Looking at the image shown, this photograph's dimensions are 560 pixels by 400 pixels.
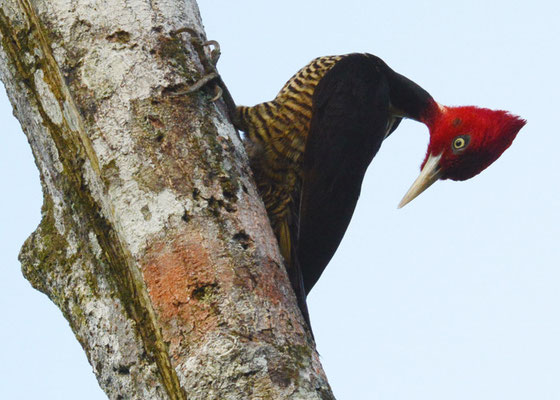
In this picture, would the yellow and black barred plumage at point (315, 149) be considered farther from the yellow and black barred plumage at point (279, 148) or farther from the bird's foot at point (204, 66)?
the bird's foot at point (204, 66)

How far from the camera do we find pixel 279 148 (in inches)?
144

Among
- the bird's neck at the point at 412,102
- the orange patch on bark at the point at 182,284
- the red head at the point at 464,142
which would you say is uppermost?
the bird's neck at the point at 412,102

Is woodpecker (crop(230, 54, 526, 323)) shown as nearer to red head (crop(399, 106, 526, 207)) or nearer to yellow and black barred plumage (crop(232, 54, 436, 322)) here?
yellow and black barred plumage (crop(232, 54, 436, 322))

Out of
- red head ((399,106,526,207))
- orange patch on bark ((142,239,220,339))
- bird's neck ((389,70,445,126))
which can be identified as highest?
bird's neck ((389,70,445,126))

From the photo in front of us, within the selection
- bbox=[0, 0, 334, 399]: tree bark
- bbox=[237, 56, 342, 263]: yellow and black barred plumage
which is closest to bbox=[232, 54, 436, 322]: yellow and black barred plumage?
bbox=[237, 56, 342, 263]: yellow and black barred plumage

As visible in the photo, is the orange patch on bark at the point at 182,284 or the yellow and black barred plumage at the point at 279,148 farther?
the yellow and black barred plumage at the point at 279,148

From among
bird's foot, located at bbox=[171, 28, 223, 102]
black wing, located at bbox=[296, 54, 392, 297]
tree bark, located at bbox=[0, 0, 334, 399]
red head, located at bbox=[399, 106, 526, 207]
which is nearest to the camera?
tree bark, located at bbox=[0, 0, 334, 399]

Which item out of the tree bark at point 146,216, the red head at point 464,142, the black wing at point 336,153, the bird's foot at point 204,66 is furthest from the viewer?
the red head at point 464,142

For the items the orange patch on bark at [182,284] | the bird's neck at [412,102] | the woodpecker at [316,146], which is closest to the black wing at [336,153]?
the woodpecker at [316,146]

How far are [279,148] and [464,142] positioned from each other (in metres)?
1.23

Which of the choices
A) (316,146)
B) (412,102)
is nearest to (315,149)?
(316,146)

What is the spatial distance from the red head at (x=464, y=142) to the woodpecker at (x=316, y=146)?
0.46 meters

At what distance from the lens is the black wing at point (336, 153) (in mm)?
3580

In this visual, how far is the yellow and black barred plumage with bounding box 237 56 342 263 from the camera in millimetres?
3615
